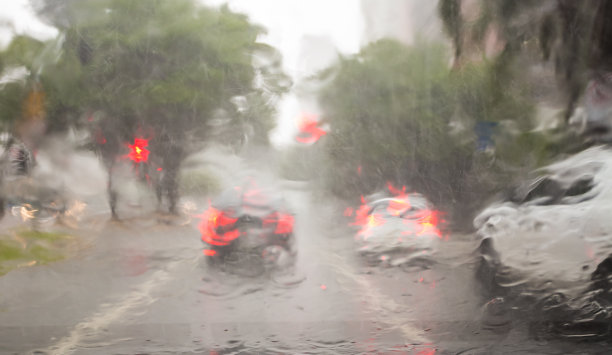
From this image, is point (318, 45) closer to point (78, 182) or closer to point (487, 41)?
point (487, 41)

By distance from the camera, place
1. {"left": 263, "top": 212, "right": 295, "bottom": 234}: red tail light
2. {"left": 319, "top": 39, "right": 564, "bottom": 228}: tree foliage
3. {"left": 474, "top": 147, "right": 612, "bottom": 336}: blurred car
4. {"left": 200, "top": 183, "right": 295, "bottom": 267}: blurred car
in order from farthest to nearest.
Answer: {"left": 319, "top": 39, "right": 564, "bottom": 228}: tree foliage, {"left": 263, "top": 212, "right": 295, "bottom": 234}: red tail light, {"left": 200, "top": 183, "right": 295, "bottom": 267}: blurred car, {"left": 474, "top": 147, "right": 612, "bottom": 336}: blurred car

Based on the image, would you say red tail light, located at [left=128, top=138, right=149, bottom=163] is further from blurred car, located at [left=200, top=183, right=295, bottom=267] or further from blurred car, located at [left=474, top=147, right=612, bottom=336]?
blurred car, located at [left=474, top=147, right=612, bottom=336]

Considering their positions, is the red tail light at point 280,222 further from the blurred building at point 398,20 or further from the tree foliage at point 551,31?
the tree foliage at point 551,31

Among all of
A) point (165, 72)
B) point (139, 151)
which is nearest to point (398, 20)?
point (165, 72)

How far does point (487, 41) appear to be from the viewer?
24.0 feet

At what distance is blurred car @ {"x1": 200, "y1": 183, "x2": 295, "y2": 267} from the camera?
673 centimetres

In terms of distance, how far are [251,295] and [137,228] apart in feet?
6.99

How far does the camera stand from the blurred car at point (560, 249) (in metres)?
4.95

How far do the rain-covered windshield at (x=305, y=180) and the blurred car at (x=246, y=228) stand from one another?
3 centimetres

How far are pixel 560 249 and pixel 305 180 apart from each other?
3.65 meters

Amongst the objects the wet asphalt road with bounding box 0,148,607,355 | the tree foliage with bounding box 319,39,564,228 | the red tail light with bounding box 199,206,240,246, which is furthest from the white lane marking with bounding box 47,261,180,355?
the tree foliage with bounding box 319,39,564,228

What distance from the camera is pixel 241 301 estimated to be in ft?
19.3

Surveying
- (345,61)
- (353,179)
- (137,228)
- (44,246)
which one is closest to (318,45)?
(345,61)

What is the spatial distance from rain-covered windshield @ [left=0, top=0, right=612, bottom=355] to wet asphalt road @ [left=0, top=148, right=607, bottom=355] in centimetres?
3
